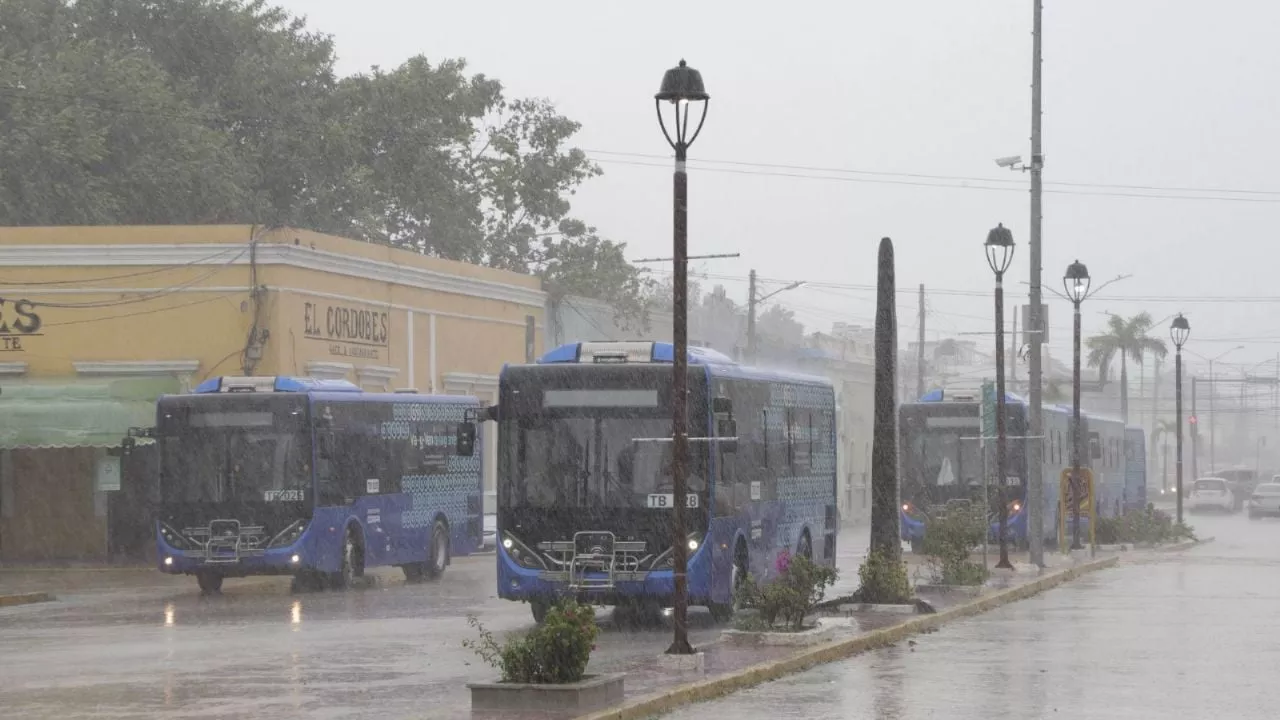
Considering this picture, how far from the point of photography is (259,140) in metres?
58.8

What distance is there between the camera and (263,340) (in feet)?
130

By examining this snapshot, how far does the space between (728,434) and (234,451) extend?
32.9 feet

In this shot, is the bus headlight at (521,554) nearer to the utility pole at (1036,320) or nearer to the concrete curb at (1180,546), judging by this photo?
the utility pole at (1036,320)

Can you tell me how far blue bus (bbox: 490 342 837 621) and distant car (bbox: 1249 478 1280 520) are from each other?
60.9 m

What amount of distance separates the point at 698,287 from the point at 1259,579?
334ft

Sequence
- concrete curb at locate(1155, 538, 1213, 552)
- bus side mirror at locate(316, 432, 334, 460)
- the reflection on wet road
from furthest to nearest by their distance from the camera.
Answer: concrete curb at locate(1155, 538, 1213, 552) → bus side mirror at locate(316, 432, 334, 460) → the reflection on wet road

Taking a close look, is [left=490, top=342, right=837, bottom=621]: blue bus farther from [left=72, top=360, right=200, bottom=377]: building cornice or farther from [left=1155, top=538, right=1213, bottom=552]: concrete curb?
[left=1155, top=538, right=1213, bottom=552]: concrete curb

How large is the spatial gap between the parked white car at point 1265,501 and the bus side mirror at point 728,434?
61.1m

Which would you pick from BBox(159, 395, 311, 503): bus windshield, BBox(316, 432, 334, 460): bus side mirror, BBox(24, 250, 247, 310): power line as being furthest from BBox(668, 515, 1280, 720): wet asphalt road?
BBox(24, 250, 247, 310): power line

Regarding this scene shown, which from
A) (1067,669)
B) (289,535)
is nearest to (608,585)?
(1067,669)

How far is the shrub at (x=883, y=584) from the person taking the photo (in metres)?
23.4

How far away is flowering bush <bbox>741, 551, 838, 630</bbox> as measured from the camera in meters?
19.5

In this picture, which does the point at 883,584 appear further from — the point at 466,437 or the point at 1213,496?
the point at 1213,496

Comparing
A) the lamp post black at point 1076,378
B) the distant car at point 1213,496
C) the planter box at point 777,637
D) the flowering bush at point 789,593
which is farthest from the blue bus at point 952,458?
the distant car at point 1213,496
